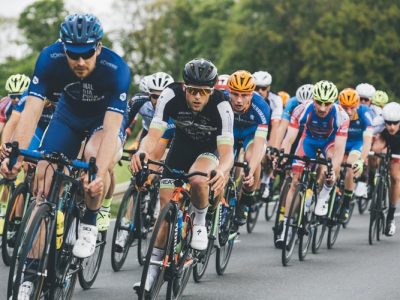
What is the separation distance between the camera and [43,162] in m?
8.05

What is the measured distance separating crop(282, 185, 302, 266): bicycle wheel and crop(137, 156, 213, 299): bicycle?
305 centimetres

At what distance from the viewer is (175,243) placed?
8.54m

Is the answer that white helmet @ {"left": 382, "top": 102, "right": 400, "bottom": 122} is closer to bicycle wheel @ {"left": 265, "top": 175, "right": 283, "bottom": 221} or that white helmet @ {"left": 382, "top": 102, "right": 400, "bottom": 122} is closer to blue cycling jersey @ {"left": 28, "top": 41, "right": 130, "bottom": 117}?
bicycle wheel @ {"left": 265, "top": 175, "right": 283, "bottom": 221}

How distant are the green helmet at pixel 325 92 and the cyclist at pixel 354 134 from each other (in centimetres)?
191

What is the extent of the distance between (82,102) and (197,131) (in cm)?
120

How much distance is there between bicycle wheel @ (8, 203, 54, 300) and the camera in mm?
6875

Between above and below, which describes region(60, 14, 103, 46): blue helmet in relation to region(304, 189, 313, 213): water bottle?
above

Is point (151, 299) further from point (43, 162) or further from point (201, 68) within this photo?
point (201, 68)

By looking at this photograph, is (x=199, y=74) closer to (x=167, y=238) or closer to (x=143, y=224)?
(x=167, y=238)

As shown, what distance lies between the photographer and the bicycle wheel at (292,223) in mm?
12155

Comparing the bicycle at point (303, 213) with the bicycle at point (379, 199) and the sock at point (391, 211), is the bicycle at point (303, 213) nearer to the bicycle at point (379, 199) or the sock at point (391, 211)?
the bicycle at point (379, 199)

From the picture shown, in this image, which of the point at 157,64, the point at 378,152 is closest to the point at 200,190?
the point at 378,152

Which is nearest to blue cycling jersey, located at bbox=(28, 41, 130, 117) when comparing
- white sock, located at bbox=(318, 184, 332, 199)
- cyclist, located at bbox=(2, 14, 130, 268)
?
cyclist, located at bbox=(2, 14, 130, 268)

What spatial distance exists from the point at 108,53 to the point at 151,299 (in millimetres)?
1939
